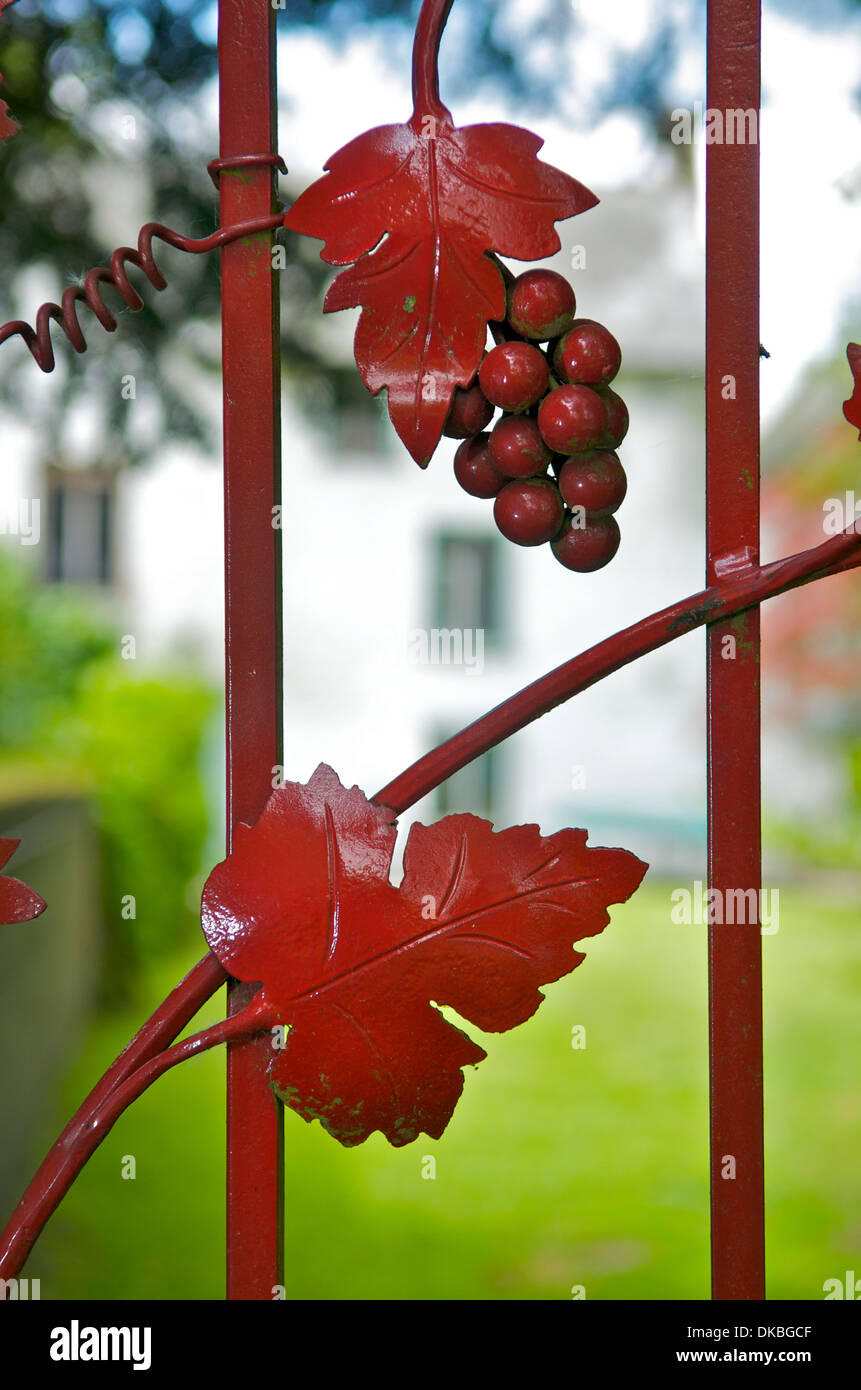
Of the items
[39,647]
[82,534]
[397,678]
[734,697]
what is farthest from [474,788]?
[734,697]

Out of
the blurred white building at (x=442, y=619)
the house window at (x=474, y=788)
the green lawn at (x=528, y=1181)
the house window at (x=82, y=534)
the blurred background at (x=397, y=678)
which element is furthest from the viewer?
the house window at (x=82, y=534)

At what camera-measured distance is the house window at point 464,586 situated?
3885 mm

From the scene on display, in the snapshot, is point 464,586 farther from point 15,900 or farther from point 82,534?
point 15,900

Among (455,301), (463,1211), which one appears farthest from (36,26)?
(463,1211)

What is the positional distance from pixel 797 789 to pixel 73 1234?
3.16 m

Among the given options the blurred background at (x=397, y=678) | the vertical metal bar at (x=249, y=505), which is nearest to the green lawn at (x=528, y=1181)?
the blurred background at (x=397, y=678)

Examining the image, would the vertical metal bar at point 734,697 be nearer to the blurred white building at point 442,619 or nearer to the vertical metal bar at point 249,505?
the vertical metal bar at point 249,505

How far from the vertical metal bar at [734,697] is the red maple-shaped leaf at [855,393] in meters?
0.03

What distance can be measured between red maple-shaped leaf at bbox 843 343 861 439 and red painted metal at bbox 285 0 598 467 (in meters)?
0.10

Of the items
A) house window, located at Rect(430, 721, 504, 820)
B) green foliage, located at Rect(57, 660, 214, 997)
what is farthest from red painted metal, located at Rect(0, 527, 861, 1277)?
green foliage, located at Rect(57, 660, 214, 997)

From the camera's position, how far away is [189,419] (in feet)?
5.84

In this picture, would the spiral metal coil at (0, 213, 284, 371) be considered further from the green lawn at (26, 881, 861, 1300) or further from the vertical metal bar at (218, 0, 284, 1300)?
the green lawn at (26, 881, 861, 1300)

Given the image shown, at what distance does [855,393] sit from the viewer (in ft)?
1.14

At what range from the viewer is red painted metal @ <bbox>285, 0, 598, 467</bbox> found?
13.3 inches
